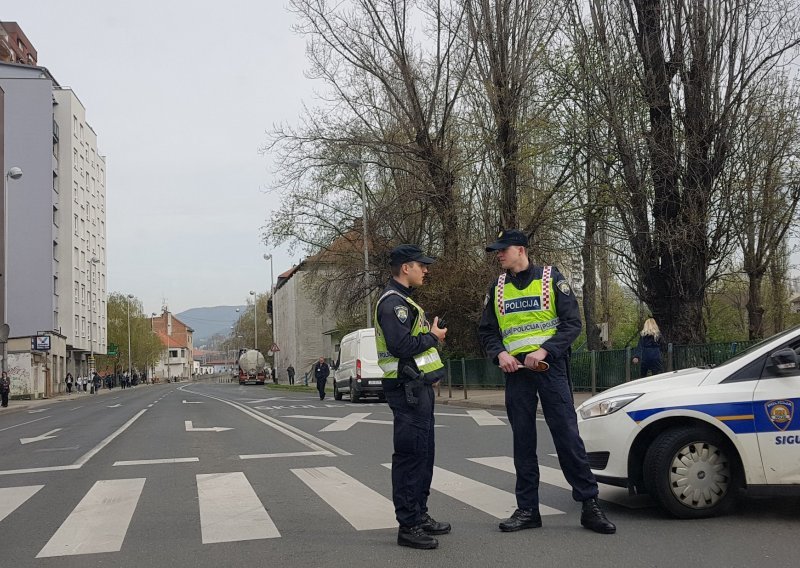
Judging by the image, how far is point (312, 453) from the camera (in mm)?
10969

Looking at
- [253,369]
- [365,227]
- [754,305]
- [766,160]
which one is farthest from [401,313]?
[253,369]

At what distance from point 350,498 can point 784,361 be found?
3626 mm

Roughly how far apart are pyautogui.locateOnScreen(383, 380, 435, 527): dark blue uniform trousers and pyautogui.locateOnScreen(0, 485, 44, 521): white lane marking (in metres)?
3.60

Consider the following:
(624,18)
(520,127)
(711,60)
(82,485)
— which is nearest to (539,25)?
(520,127)

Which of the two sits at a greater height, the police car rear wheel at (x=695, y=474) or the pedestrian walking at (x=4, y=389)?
the pedestrian walking at (x=4, y=389)

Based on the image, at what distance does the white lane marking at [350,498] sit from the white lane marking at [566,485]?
1435 millimetres

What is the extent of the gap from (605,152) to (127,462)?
15.2 meters

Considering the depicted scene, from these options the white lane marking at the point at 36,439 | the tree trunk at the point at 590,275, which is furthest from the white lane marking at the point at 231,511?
the tree trunk at the point at 590,275

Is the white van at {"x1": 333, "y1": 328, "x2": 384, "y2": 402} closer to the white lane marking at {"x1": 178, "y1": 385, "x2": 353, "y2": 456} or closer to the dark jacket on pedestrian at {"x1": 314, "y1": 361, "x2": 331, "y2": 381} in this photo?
the dark jacket on pedestrian at {"x1": 314, "y1": 361, "x2": 331, "y2": 381}

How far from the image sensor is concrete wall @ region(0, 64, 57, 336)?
59406mm

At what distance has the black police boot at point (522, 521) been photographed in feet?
18.5

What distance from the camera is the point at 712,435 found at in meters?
5.84

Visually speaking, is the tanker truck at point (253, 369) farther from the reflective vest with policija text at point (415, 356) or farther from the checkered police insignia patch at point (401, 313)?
the checkered police insignia patch at point (401, 313)

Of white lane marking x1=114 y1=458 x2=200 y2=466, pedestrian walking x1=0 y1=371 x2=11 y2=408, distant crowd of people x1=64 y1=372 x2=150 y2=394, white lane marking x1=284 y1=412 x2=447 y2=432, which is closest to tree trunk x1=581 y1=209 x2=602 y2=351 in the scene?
white lane marking x1=284 y1=412 x2=447 y2=432
